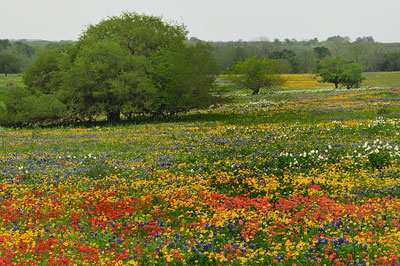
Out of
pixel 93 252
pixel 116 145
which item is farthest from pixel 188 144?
pixel 93 252

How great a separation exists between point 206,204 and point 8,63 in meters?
118

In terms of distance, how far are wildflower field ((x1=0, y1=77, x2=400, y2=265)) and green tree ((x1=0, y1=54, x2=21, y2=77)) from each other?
105652 mm

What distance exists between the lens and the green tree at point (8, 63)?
106 metres

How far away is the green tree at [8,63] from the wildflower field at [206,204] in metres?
106

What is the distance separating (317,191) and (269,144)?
666 cm

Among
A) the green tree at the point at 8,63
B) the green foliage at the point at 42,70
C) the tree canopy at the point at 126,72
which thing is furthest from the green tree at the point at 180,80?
the green tree at the point at 8,63

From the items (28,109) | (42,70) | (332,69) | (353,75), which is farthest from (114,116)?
(332,69)

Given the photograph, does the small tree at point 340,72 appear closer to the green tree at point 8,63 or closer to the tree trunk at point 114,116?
the tree trunk at point 114,116

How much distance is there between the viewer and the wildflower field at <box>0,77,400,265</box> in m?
6.44

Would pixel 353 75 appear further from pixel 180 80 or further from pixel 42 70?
pixel 42 70

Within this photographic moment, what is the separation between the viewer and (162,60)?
34156 millimetres

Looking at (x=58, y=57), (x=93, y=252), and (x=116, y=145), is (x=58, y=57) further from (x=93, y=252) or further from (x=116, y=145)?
(x=93, y=252)

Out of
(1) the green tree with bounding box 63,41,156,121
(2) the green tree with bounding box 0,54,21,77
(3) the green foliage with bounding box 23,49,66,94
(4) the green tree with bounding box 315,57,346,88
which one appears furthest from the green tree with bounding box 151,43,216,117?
(2) the green tree with bounding box 0,54,21,77

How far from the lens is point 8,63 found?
4218 inches
